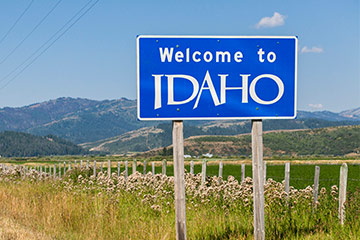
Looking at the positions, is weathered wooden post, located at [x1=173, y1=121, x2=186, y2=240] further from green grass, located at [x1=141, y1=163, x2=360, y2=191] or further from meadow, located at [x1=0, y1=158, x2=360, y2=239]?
green grass, located at [x1=141, y1=163, x2=360, y2=191]

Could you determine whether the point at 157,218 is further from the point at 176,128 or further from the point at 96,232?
the point at 176,128

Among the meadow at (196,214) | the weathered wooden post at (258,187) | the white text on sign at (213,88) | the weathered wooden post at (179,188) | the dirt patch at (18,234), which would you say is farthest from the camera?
the dirt patch at (18,234)

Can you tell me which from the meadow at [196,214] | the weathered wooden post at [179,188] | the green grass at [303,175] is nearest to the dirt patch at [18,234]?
the meadow at [196,214]

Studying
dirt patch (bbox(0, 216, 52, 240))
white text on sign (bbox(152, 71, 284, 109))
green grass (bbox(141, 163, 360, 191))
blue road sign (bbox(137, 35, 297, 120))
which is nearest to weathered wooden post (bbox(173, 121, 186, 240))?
blue road sign (bbox(137, 35, 297, 120))

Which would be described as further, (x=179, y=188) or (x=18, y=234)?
(x=18, y=234)

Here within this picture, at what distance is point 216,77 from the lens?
20.3 feet

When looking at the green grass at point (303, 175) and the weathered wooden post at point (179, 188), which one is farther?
the green grass at point (303, 175)

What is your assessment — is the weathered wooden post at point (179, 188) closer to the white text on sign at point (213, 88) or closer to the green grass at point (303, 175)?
the white text on sign at point (213, 88)

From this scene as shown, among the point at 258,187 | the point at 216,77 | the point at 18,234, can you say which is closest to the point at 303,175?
the point at 18,234

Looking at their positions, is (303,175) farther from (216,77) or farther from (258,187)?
(216,77)

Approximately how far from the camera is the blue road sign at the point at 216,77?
236 inches

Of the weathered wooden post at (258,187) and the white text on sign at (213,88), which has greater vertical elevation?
the white text on sign at (213,88)

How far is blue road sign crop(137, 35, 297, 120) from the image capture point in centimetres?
600

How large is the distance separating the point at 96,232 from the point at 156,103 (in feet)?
13.4
